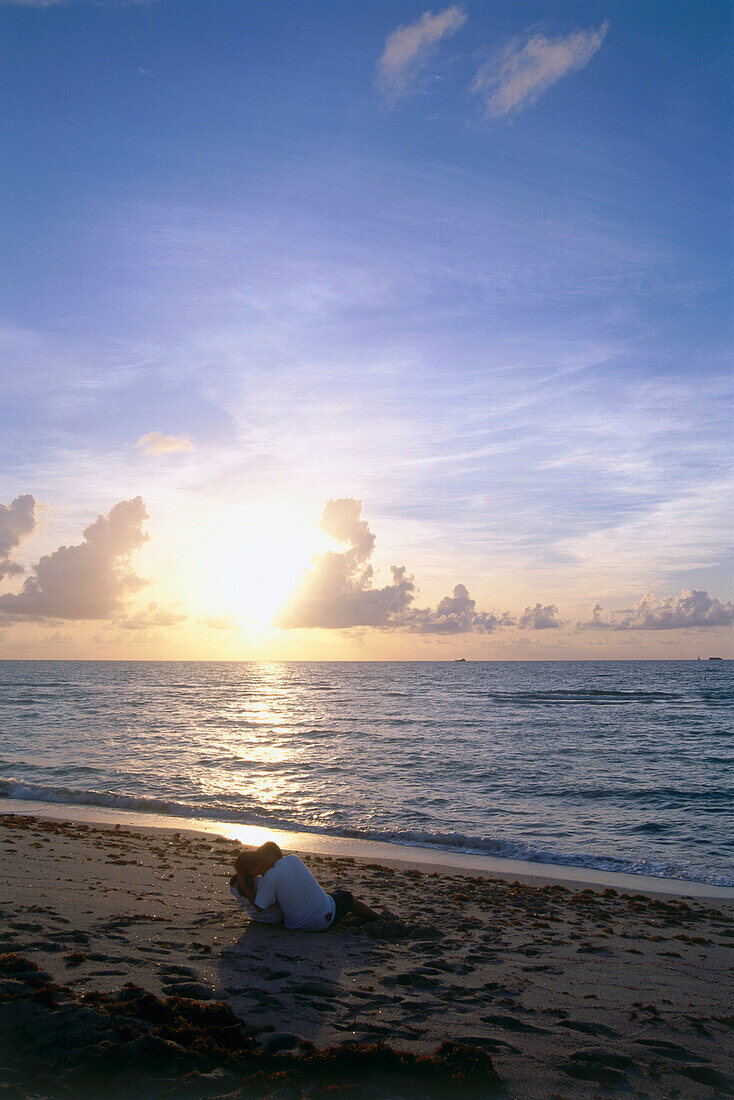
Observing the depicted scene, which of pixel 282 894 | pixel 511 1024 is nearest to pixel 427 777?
pixel 282 894

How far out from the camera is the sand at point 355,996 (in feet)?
13.9

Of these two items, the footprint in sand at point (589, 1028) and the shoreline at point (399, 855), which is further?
the shoreline at point (399, 855)

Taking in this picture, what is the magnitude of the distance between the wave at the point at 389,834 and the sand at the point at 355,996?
3.21 meters

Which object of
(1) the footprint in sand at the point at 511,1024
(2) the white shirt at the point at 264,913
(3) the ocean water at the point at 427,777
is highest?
(1) the footprint in sand at the point at 511,1024

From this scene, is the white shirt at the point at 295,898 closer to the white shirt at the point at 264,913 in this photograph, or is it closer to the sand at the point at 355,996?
the white shirt at the point at 264,913

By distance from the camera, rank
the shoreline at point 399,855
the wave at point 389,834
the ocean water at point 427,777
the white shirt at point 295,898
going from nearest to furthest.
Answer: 1. the white shirt at point 295,898
2. the shoreline at point 399,855
3. the wave at point 389,834
4. the ocean water at point 427,777

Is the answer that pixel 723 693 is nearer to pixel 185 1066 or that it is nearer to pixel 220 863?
pixel 220 863

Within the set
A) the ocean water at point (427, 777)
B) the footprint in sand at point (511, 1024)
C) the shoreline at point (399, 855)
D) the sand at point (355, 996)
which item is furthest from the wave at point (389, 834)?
the footprint in sand at point (511, 1024)

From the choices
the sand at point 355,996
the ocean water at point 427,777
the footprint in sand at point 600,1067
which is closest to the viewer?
the sand at point 355,996

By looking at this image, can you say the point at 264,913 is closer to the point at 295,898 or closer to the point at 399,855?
the point at 295,898

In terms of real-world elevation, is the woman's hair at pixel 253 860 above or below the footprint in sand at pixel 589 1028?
above

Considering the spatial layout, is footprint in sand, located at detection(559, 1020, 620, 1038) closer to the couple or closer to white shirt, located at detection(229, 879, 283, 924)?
the couple

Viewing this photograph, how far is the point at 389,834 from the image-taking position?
50.2ft

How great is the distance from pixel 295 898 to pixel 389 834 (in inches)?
331
